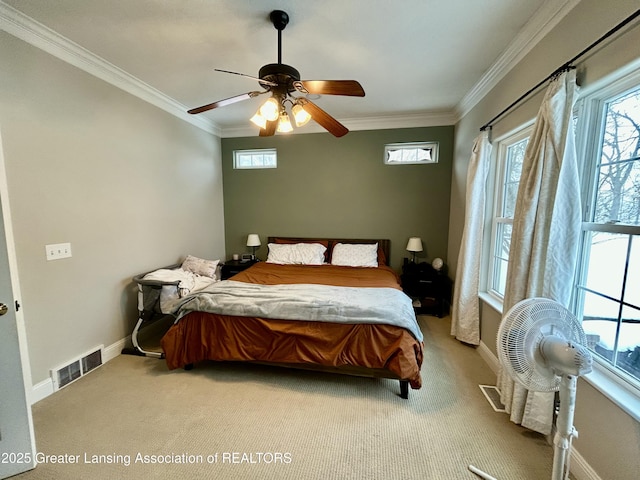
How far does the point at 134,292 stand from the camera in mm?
2715

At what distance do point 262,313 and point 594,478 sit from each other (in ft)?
6.73

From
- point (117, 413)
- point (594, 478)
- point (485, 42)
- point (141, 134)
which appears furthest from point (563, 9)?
point (117, 413)

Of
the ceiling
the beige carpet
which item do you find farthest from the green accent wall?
the beige carpet

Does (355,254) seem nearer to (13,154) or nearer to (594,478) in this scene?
(594,478)

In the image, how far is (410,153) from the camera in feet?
12.5

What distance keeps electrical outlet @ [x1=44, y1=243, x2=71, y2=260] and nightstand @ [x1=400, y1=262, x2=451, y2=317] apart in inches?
139

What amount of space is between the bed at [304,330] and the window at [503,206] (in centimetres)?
105

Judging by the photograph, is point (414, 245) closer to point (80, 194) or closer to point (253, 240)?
point (253, 240)

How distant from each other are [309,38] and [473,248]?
2.41m

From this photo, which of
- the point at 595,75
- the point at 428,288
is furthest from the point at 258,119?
the point at 428,288

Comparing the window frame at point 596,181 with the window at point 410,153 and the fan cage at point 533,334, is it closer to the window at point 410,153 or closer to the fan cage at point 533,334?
the fan cage at point 533,334

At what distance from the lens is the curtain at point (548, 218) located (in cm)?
142

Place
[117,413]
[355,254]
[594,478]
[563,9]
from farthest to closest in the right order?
[355,254] → [117,413] → [563,9] → [594,478]

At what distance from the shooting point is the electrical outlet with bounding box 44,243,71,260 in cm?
197
